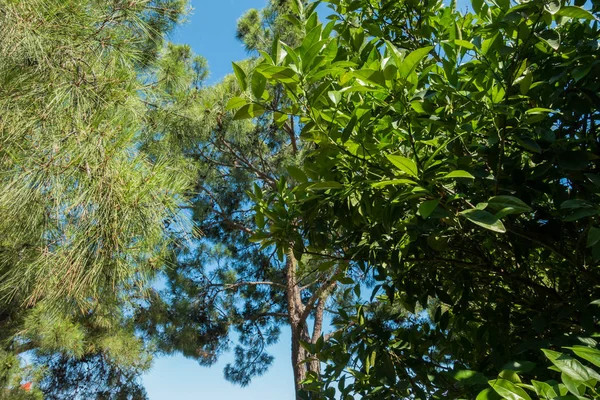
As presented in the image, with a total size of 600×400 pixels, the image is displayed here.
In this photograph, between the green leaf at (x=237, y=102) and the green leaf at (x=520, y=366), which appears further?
the green leaf at (x=237, y=102)

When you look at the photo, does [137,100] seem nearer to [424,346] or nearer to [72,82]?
[72,82]

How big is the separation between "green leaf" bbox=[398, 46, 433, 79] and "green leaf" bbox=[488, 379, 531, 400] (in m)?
0.39

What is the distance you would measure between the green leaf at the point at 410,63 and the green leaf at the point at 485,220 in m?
0.20

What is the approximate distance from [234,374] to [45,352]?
2094 mm

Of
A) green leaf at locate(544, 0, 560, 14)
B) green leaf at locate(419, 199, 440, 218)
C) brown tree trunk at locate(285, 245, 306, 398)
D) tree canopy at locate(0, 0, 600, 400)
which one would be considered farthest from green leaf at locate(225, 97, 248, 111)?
brown tree trunk at locate(285, 245, 306, 398)

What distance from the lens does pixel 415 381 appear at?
3.33 ft

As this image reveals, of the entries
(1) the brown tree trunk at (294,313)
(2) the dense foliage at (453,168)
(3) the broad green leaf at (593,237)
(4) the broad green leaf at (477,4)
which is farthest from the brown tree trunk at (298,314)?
(3) the broad green leaf at (593,237)

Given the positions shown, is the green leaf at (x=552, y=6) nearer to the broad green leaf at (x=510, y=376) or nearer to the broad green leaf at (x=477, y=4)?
the broad green leaf at (x=477, y=4)

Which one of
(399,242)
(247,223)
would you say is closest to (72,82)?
(399,242)

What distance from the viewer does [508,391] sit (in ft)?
1.77

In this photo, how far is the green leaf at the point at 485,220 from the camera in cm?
62

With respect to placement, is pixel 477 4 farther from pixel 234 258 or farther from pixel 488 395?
pixel 234 258

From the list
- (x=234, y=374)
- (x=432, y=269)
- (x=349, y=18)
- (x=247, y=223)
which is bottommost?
(x=432, y=269)

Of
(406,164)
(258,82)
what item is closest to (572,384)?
(406,164)
